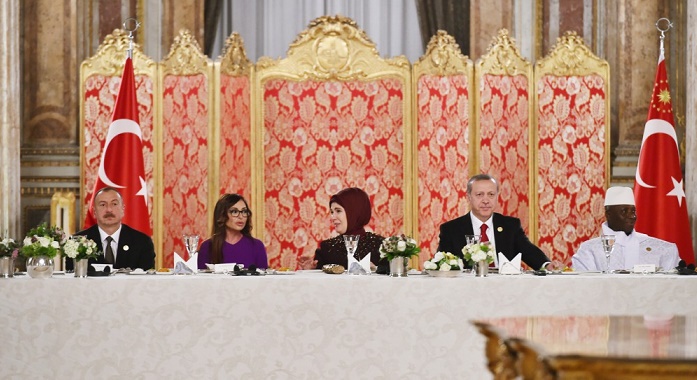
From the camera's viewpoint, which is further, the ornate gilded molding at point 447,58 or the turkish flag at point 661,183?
the ornate gilded molding at point 447,58

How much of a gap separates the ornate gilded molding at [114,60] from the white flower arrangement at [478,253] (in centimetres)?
370

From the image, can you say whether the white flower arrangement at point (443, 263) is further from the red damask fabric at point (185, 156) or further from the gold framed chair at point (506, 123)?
the red damask fabric at point (185, 156)

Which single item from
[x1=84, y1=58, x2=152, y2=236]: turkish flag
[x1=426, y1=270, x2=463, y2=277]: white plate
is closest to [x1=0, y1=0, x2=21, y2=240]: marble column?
[x1=84, y1=58, x2=152, y2=236]: turkish flag

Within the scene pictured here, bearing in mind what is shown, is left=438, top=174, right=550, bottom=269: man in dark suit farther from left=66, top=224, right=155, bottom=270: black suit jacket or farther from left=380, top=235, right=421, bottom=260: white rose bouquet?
left=66, top=224, right=155, bottom=270: black suit jacket

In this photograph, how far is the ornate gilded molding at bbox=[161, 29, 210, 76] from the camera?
26.8 ft

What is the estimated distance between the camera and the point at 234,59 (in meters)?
8.30

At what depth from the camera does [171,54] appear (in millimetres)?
8188

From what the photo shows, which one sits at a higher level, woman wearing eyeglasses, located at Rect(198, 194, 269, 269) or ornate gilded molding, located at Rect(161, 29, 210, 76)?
ornate gilded molding, located at Rect(161, 29, 210, 76)

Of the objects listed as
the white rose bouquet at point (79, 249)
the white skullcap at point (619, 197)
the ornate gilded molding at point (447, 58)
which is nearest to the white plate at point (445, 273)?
the white skullcap at point (619, 197)

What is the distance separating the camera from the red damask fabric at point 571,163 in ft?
26.8

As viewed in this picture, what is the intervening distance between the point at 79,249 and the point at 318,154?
11.3ft

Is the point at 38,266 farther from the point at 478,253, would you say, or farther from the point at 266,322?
the point at 478,253

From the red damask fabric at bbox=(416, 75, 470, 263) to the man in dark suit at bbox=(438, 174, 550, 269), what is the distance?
6.52 ft

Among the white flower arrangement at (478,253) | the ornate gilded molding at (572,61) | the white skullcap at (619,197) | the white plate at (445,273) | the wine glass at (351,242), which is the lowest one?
the white plate at (445,273)
